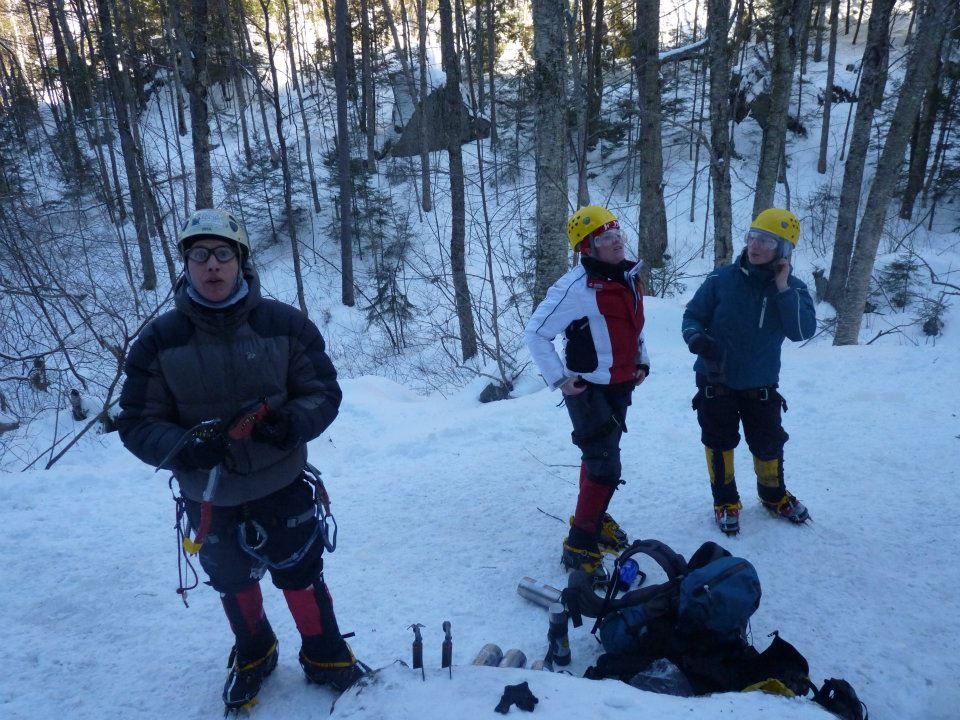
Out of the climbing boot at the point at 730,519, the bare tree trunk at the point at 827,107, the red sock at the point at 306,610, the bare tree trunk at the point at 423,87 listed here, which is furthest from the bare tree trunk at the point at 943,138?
the red sock at the point at 306,610

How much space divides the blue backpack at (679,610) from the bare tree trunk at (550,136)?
4.68 meters

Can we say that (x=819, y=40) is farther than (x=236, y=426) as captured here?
Yes

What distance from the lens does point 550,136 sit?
6680mm

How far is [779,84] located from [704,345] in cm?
747

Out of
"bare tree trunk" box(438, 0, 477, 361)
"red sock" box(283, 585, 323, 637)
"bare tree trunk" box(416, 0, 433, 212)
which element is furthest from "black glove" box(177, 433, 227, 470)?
"bare tree trunk" box(416, 0, 433, 212)

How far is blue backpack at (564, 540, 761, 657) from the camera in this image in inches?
98.4

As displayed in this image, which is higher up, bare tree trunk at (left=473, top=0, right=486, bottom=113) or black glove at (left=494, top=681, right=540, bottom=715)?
bare tree trunk at (left=473, top=0, right=486, bottom=113)

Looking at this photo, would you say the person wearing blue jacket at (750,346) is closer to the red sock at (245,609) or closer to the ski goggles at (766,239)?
the ski goggles at (766,239)

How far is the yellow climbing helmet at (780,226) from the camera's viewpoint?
325 cm

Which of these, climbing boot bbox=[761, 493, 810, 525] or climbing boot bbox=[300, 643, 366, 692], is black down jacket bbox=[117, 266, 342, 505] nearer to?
climbing boot bbox=[300, 643, 366, 692]

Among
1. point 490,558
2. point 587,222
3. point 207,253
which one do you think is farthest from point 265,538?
point 587,222

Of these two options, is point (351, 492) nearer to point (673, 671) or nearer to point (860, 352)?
point (673, 671)

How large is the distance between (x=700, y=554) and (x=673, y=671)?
2.29ft

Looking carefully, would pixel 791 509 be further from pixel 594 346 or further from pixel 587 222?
pixel 587 222
